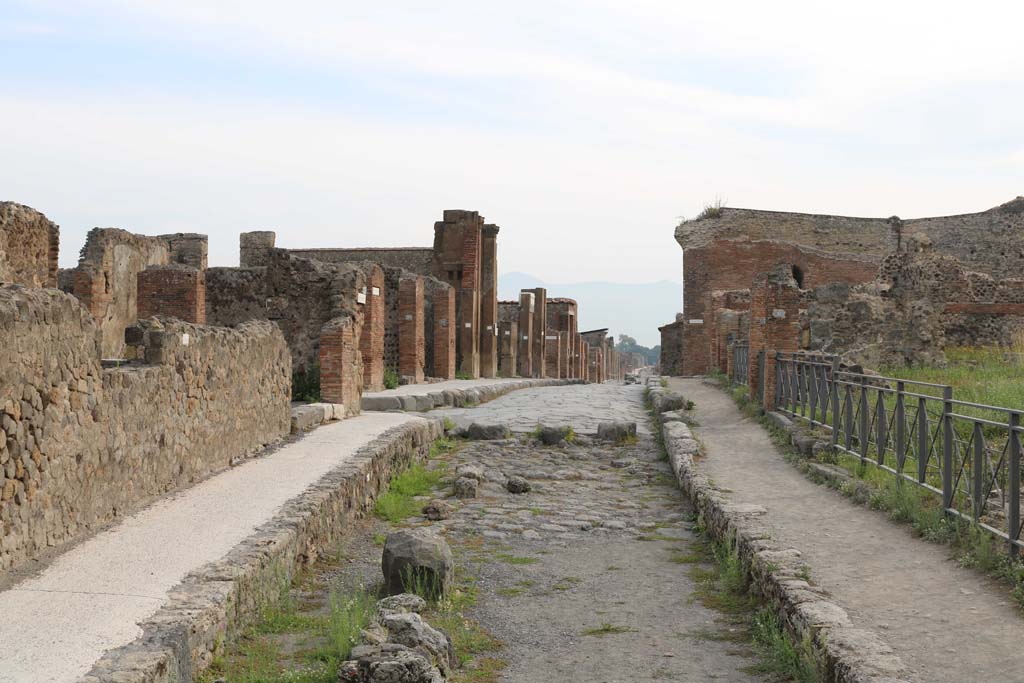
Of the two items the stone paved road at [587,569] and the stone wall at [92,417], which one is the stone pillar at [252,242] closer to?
the stone paved road at [587,569]

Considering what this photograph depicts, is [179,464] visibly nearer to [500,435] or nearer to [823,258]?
[500,435]

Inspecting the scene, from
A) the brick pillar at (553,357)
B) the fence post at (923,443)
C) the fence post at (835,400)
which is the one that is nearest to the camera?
the fence post at (923,443)

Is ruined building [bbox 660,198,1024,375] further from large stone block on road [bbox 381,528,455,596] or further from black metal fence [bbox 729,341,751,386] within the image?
large stone block on road [bbox 381,528,455,596]

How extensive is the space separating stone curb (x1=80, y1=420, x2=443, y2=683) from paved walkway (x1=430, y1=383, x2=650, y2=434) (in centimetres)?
626

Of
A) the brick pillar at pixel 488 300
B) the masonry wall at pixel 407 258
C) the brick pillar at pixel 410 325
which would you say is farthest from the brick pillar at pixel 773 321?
the masonry wall at pixel 407 258

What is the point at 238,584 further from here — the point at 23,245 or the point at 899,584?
the point at 23,245

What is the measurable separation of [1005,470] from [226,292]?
1140 centimetres

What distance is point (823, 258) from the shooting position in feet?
123

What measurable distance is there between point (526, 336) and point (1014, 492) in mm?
31869

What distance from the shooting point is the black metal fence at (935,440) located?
19.2ft

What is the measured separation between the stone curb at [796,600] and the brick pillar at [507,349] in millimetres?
26174

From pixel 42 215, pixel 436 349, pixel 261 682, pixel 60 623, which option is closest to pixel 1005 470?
pixel 261 682

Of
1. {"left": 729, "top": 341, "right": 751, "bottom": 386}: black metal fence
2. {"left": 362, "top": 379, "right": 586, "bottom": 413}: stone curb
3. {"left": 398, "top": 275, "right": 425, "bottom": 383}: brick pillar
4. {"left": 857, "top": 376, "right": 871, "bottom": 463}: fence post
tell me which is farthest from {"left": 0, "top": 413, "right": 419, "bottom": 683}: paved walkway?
{"left": 398, "top": 275, "right": 425, "bottom": 383}: brick pillar

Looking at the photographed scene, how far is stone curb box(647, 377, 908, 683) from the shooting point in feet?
13.1
